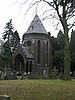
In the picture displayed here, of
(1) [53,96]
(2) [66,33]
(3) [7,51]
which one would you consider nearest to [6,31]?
(3) [7,51]

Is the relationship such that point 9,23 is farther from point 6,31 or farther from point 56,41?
point 56,41

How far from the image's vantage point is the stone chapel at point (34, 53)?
80625 millimetres

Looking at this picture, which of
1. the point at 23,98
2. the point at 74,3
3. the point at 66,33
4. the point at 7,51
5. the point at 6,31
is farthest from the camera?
the point at 6,31

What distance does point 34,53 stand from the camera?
83.3 m

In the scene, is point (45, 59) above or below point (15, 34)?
below

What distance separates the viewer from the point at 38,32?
82688 millimetres

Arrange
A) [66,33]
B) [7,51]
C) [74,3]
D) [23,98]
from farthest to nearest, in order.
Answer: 1. [7,51]
2. [66,33]
3. [74,3]
4. [23,98]

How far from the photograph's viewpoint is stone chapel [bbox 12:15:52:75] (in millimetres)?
80625

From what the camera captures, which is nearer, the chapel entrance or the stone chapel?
the chapel entrance

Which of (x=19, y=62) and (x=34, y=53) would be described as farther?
(x=34, y=53)

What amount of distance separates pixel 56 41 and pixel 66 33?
Answer: 264ft

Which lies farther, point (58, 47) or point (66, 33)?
point (58, 47)

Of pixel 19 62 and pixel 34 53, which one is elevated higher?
pixel 34 53

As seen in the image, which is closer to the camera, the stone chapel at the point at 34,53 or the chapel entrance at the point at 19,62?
the chapel entrance at the point at 19,62
